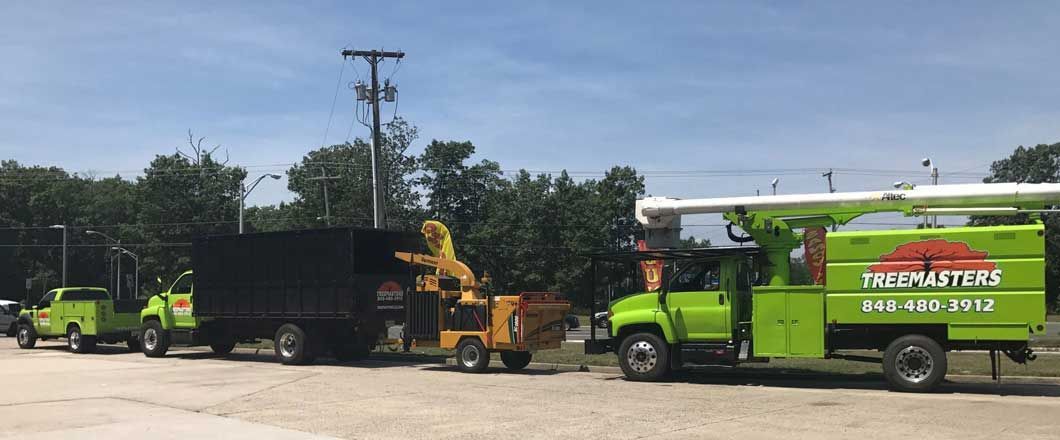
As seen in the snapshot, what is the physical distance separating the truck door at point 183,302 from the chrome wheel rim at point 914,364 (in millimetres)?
17807

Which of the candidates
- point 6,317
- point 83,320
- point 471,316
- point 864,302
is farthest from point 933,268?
point 6,317

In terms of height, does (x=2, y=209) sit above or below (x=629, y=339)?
above

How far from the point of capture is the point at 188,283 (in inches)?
980

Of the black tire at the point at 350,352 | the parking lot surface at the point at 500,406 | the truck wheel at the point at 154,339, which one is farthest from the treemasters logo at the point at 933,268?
the truck wheel at the point at 154,339

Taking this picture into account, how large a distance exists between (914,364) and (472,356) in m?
8.88

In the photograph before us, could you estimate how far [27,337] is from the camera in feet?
97.3

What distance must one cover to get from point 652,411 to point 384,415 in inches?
146

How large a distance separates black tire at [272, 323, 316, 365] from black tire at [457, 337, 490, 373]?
166 inches

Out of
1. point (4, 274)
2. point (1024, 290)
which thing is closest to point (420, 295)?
point (1024, 290)

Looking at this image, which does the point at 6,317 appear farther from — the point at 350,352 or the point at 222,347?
the point at 350,352

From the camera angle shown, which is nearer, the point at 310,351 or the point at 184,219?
the point at 310,351

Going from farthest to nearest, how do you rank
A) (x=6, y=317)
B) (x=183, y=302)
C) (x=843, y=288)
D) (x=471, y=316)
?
(x=6, y=317) < (x=183, y=302) < (x=471, y=316) < (x=843, y=288)

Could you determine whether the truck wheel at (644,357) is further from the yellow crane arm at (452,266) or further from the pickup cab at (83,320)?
the pickup cab at (83,320)

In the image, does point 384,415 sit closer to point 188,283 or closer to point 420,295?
point 420,295
